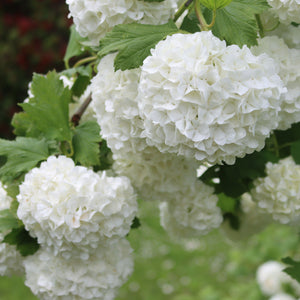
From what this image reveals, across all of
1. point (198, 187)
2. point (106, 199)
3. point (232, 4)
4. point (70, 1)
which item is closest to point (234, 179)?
point (198, 187)

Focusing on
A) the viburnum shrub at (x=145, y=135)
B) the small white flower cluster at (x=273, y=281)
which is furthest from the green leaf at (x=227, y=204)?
the small white flower cluster at (x=273, y=281)

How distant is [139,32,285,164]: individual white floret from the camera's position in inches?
32.6

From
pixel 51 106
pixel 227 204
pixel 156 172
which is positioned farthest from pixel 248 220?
pixel 51 106

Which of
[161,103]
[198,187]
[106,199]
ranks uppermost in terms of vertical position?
[161,103]

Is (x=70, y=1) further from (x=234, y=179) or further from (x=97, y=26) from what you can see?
(x=234, y=179)

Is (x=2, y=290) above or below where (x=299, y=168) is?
below

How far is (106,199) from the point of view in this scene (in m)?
1.07

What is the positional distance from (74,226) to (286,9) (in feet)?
2.05

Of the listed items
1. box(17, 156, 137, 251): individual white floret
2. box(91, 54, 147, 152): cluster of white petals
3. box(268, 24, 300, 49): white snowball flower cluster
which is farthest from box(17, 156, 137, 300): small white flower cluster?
box(268, 24, 300, 49): white snowball flower cluster

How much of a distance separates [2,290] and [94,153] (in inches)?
112

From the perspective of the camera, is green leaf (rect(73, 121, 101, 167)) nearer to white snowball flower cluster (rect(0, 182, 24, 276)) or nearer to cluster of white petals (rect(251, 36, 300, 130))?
white snowball flower cluster (rect(0, 182, 24, 276))

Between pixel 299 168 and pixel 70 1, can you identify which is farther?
pixel 299 168

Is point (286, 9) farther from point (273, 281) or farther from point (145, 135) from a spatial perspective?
point (273, 281)

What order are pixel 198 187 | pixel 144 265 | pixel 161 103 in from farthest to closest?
pixel 144 265 < pixel 198 187 < pixel 161 103
